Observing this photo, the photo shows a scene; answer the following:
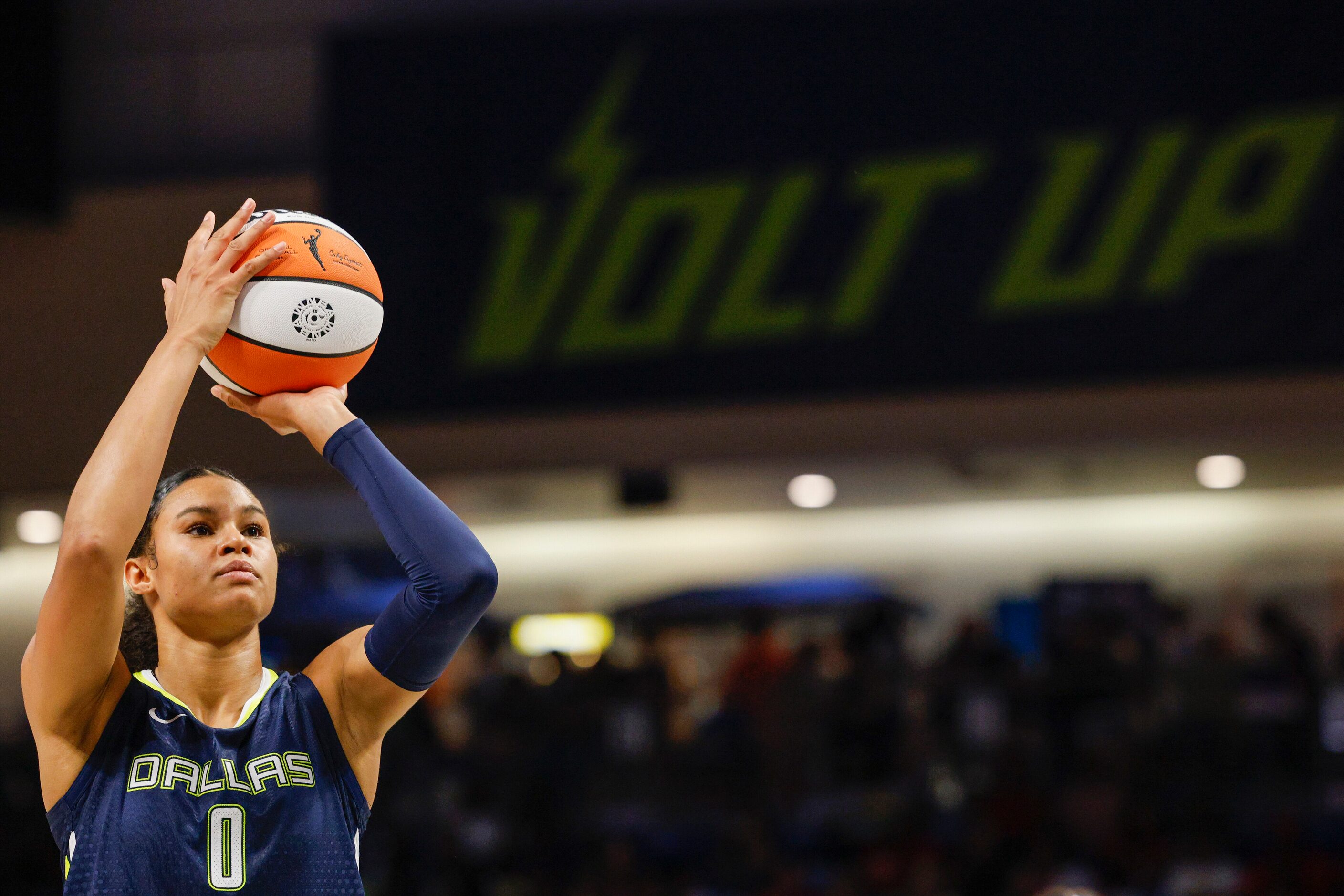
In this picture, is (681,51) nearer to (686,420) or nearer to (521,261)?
(521,261)

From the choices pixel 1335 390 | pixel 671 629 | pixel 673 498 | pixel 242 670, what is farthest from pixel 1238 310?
pixel 242 670

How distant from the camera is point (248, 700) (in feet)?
7.88

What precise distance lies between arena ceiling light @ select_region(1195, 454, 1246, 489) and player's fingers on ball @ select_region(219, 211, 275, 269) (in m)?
7.25

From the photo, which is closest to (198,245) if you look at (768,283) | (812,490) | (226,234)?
(226,234)

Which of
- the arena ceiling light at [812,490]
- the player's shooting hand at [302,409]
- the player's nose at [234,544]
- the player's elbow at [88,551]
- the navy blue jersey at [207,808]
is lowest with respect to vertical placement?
the navy blue jersey at [207,808]

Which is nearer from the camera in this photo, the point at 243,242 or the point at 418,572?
the point at 418,572

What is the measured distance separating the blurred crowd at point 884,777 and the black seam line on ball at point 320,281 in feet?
18.9

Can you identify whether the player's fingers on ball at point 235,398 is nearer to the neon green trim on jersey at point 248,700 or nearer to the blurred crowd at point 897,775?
the neon green trim on jersey at point 248,700

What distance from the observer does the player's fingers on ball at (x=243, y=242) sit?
2.42 metres

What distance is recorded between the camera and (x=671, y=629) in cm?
1046

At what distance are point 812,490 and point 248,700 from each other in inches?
300

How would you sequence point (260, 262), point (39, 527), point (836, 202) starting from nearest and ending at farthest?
1. point (260, 262)
2. point (836, 202)
3. point (39, 527)

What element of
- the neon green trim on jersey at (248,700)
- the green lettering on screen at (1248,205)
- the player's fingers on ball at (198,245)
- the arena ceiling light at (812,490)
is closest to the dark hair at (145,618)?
the neon green trim on jersey at (248,700)
